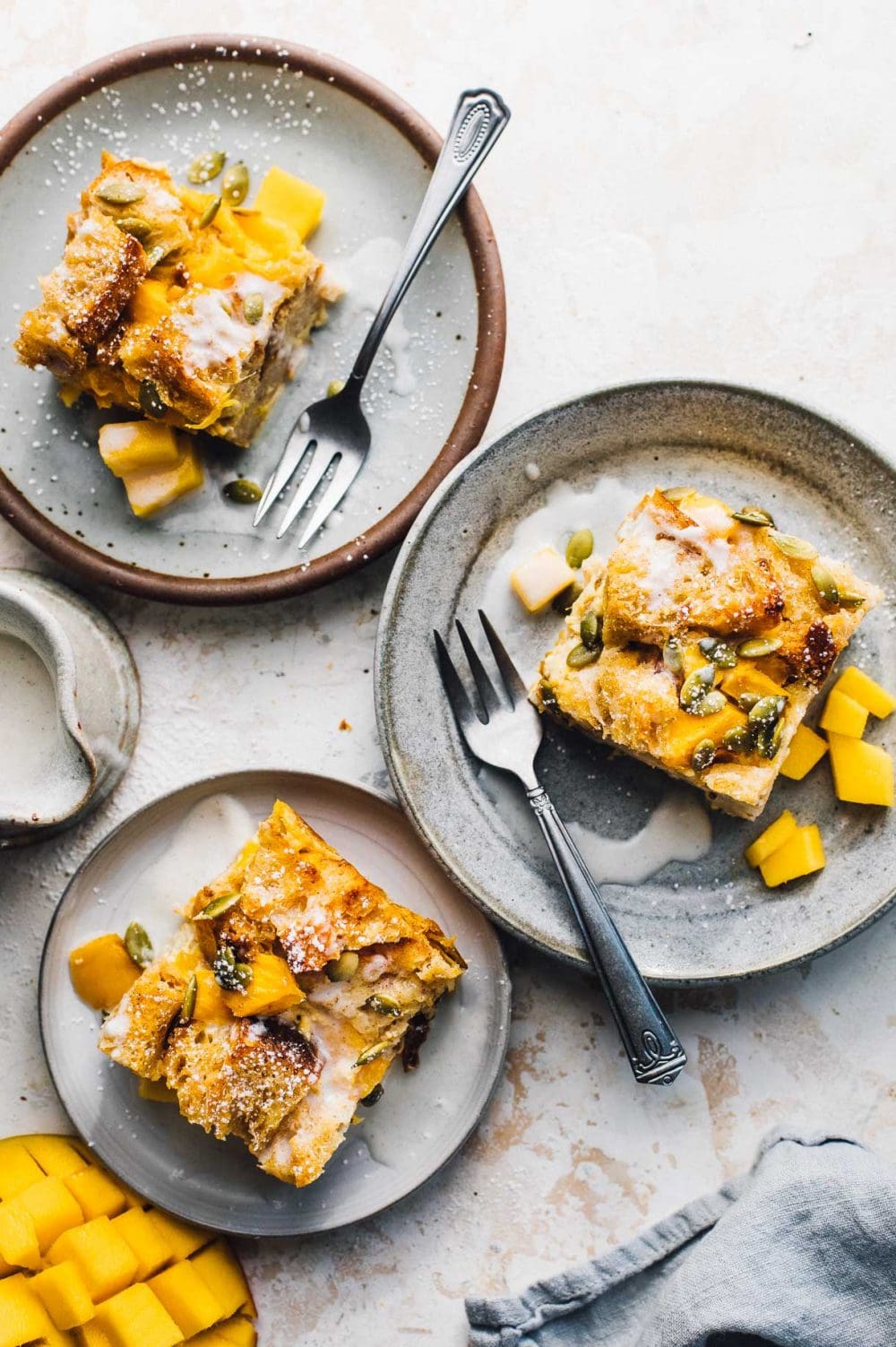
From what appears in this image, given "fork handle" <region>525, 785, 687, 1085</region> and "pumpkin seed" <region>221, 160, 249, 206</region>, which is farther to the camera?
"pumpkin seed" <region>221, 160, 249, 206</region>

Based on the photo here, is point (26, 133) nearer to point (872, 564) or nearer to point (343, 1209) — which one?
point (872, 564)

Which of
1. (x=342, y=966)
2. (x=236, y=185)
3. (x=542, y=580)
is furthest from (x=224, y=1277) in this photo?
(x=236, y=185)

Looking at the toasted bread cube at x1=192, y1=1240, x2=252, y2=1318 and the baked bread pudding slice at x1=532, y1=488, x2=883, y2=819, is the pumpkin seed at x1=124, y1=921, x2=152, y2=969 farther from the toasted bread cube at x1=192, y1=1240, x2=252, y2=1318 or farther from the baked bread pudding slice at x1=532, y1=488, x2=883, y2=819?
the baked bread pudding slice at x1=532, y1=488, x2=883, y2=819

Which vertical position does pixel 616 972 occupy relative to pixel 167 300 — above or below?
below

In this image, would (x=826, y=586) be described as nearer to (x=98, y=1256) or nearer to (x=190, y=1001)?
(x=190, y=1001)

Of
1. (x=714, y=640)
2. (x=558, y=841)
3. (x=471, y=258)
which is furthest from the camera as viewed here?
(x=471, y=258)

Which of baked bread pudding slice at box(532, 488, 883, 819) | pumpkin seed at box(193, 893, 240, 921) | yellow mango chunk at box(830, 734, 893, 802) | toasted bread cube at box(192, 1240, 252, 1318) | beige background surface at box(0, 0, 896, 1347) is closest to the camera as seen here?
baked bread pudding slice at box(532, 488, 883, 819)

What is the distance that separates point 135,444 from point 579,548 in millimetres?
1117

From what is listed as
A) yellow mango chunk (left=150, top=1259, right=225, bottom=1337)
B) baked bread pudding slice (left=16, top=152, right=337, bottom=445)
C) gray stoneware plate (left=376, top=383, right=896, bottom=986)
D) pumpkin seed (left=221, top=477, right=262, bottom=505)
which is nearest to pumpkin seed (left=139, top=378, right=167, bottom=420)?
baked bread pudding slice (left=16, top=152, right=337, bottom=445)

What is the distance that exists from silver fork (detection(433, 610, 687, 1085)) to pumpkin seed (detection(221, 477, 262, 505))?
599 mm

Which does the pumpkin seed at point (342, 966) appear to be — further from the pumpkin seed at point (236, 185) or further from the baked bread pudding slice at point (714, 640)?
the pumpkin seed at point (236, 185)

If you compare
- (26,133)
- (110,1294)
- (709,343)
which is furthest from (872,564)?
(110,1294)

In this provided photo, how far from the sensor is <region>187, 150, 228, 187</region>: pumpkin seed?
281cm

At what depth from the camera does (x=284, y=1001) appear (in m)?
2.45
